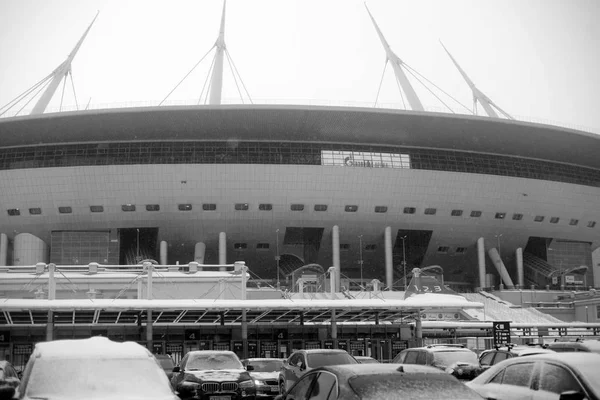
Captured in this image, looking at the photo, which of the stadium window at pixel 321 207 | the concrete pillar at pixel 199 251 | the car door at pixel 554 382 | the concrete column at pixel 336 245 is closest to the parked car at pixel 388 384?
the car door at pixel 554 382

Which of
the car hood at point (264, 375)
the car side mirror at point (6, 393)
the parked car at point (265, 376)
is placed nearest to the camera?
the car side mirror at point (6, 393)

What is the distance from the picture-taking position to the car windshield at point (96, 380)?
10.3 meters

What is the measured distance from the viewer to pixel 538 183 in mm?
73875

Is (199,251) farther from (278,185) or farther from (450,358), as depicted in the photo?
(450,358)

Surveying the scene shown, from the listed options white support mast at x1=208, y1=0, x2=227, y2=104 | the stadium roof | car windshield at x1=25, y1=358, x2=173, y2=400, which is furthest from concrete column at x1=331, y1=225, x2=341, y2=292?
car windshield at x1=25, y1=358, x2=173, y2=400

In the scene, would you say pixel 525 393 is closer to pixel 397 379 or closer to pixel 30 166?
pixel 397 379

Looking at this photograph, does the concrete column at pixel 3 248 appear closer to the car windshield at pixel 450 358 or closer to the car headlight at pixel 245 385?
the car windshield at pixel 450 358

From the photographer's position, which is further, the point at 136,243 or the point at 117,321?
the point at 136,243

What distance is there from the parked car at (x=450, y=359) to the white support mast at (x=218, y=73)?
56995mm

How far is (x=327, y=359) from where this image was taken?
69.6 ft

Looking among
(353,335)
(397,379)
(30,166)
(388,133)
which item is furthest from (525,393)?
(30,166)

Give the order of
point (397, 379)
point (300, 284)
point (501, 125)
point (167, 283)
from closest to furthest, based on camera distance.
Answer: point (397, 379) → point (167, 283) → point (300, 284) → point (501, 125)

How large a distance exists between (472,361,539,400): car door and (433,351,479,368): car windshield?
10330mm

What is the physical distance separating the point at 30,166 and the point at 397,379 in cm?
6468
